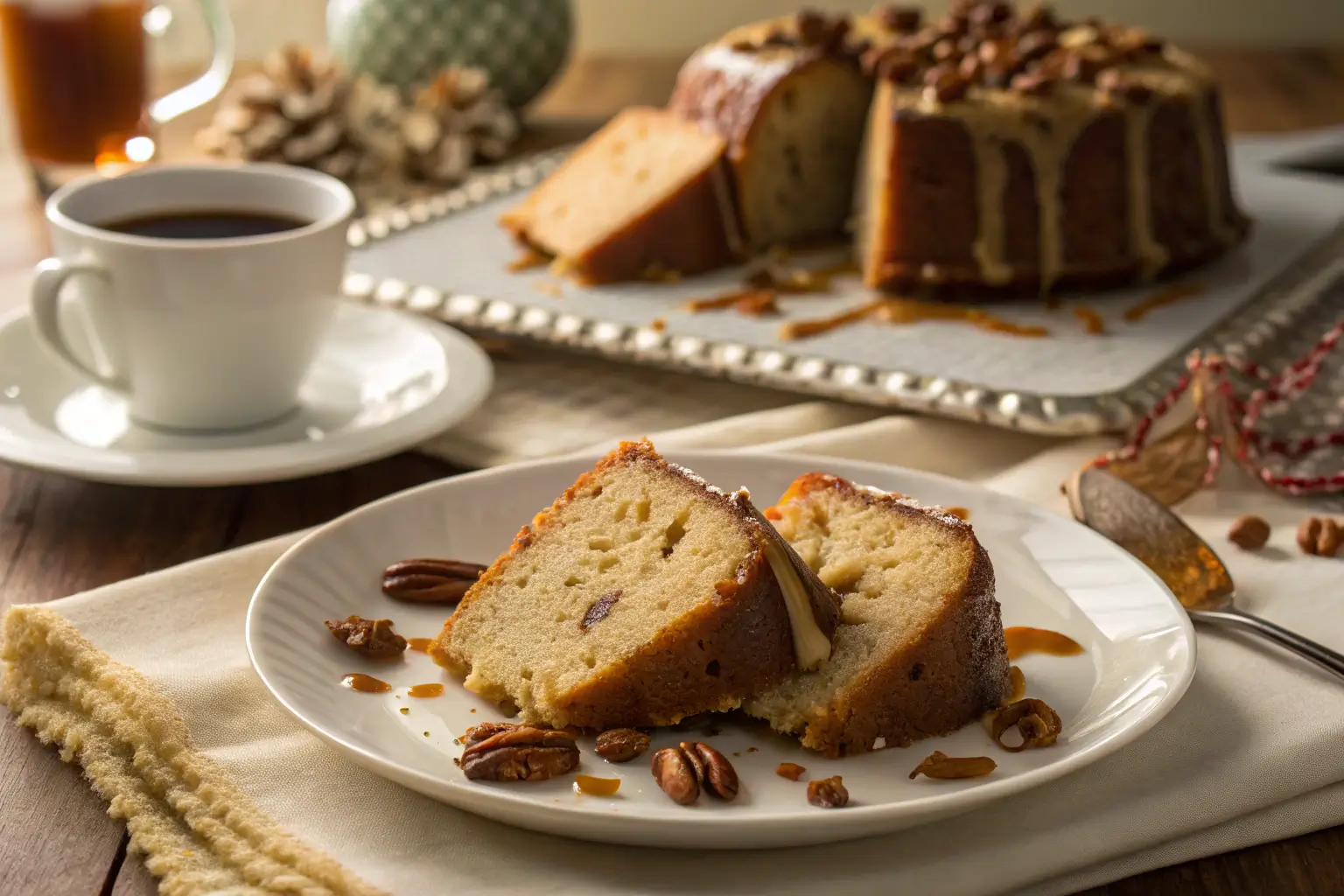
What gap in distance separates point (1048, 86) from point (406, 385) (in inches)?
50.1

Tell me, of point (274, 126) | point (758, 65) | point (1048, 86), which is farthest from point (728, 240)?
point (274, 126)

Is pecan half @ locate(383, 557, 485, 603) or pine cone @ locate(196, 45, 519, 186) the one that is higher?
pecan half @ locate(383, 557, 485, 603)

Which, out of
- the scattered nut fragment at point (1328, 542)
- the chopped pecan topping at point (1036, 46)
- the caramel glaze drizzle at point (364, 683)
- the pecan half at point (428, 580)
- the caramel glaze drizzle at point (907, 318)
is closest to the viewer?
the caramel glaze drizzle at point (364, 683)

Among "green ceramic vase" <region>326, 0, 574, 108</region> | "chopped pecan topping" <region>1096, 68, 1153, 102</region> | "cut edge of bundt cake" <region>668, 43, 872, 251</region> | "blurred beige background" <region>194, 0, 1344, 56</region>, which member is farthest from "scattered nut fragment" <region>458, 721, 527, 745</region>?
"blurred beige background" <region>194, 0, 1344, 56</region>

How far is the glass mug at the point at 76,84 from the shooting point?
10.4ft

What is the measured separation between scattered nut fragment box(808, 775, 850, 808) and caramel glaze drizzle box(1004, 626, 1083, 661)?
0.34 meters

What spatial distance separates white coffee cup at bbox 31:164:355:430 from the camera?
2029 mm

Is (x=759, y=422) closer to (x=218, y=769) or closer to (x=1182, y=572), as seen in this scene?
(x=1182, y=572)

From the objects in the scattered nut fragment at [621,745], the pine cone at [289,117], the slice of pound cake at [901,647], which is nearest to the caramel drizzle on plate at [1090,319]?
the slice of pound cake at [901,647]

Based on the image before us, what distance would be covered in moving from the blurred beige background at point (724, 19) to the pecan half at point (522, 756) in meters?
4.83

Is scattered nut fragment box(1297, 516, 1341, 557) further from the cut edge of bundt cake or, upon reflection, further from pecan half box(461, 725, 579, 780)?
the cut edge of bundt cake

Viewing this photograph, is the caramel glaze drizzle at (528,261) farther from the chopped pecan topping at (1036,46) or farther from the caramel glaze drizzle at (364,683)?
the caramel glaze drizzle at (364,683)

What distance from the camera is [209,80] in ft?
11.6

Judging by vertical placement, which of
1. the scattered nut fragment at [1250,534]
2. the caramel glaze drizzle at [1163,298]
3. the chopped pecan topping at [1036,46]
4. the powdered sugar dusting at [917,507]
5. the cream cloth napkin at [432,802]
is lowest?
the caramel glaze drizzle at [1163,298]
